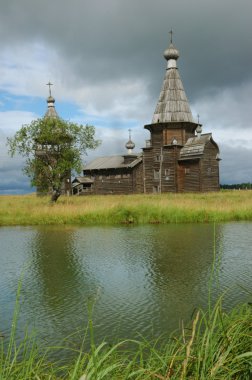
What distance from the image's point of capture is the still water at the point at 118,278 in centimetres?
597

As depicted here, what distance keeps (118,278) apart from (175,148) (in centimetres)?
3536

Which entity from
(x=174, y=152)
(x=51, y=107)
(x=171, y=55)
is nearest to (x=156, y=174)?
(x=174, y=152)

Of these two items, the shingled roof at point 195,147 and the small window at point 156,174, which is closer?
the shingled roof at point 195,147

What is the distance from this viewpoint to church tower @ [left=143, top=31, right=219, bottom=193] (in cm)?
4256

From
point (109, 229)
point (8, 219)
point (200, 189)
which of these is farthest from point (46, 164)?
point (200, 189)

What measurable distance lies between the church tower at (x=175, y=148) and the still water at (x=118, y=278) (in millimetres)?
26693

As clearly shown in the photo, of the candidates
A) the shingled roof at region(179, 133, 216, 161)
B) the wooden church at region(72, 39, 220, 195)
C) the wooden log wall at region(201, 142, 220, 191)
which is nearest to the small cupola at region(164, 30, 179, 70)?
the wooden church at region(72, 39, 220, 195)

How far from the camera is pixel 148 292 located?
24.9 ft

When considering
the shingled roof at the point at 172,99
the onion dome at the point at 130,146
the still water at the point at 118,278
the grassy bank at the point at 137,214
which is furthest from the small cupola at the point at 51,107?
the still water at the point at 118,278

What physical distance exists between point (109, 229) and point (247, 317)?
14.4 meters

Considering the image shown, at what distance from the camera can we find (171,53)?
45.8 meters

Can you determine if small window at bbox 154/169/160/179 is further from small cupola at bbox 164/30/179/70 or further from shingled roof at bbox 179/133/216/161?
small cupola at bbox 164/30/179/70

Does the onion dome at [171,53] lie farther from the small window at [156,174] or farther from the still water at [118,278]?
the still water at [118,278]

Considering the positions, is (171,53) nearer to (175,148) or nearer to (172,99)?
(172,99)
